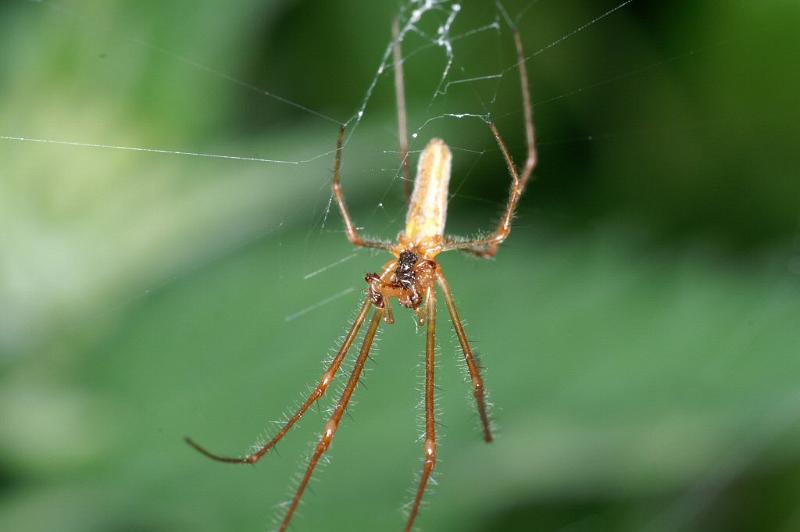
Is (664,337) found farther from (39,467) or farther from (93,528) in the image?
(39,467)

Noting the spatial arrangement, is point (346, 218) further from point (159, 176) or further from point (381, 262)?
point (159, 176)

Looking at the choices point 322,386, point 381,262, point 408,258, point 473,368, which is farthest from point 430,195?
point 322,386

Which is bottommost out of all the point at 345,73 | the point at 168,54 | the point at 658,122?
Result: the point at 658,122

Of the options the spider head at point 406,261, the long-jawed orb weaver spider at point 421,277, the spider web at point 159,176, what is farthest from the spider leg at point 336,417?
the spider web at point 159,176

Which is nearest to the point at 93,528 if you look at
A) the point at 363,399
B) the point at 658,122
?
the point at 363,399

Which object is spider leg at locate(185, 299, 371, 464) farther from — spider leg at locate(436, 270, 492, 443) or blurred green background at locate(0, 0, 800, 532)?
spider leg at locate(436, 270, 492, 443)

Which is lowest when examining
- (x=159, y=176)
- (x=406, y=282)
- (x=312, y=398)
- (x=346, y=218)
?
(x=312, y=398)

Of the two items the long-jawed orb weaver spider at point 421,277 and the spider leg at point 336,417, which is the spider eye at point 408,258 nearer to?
the long-jawed orb weaver spider at point 421,277
